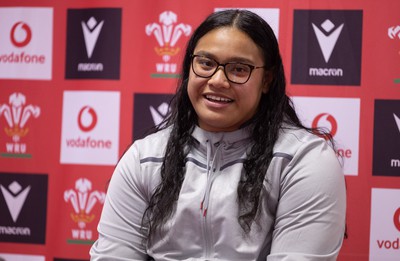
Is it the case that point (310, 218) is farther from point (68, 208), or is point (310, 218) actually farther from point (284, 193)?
point (68, 208)

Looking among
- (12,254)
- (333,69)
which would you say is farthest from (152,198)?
(12,254)

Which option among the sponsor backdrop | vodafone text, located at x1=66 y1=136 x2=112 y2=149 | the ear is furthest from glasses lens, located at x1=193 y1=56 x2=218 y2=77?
vodafone text, located at x1=66 y1=136 x2=112 y2=149

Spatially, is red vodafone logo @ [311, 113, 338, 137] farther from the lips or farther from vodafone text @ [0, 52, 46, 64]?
vodafone text @ [0, 52, 46, 64]

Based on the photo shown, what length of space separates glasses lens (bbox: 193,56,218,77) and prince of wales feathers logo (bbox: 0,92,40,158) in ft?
3.86

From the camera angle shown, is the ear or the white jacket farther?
the ear

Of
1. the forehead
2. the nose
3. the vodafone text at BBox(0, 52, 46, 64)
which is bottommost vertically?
the nose

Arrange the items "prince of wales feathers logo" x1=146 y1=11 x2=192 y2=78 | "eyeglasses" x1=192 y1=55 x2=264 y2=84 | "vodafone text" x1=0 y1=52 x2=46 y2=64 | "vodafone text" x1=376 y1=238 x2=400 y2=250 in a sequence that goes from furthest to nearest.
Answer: "vodafone text" x1=0 y1=52 x2=46 y2=64 → "prince of wales feathers logo" x1=146 y1=11 x2=192 y2=78 → "vodafone text" x1=376 y1=238 x2=400 y2=250 → "eyeglasses" x1=192 y1=55 x2=264 y2=84

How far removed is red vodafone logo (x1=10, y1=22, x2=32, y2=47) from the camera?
2477 millimetres

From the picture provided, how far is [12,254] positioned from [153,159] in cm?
125

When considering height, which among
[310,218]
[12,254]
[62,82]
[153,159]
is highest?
[62,82]

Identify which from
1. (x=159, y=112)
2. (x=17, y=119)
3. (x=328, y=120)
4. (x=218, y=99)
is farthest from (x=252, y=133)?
(x=17, y=119)

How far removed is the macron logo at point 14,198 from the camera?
98.7 inches

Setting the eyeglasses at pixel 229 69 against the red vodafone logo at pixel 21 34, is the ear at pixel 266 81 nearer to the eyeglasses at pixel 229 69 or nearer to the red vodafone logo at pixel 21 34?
the eyeglasses at pixel 229 69

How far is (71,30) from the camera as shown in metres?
2.44
